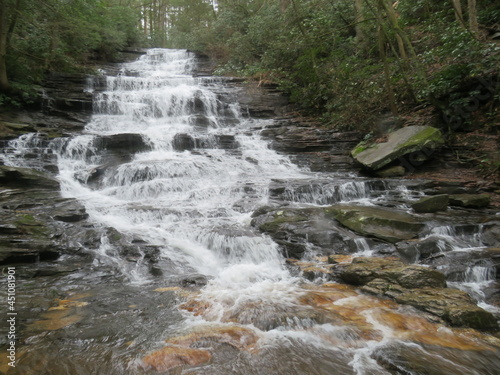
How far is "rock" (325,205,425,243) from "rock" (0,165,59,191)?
732 cm

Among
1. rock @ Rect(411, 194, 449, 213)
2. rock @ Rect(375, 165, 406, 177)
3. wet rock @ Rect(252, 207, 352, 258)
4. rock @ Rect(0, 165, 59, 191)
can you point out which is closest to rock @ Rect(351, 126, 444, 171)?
rock @ Rect(375, 165, 406, 177)

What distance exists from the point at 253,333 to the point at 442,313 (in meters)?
2.16

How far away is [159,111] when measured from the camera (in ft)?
46.9

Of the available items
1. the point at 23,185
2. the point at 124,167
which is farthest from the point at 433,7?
the point at 23,185

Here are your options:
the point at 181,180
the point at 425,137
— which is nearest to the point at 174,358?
the point at 181,180

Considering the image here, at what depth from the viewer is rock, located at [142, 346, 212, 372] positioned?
294 centimetres

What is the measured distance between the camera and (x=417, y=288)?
4.19 metres

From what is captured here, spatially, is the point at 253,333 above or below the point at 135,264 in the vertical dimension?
below

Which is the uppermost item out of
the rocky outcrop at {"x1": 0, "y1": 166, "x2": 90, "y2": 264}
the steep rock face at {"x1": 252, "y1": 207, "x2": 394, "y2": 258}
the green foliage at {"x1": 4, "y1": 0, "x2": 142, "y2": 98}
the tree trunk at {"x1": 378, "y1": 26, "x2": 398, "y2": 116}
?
the green foliage at {"x1": 4, "y1": 0, "x2": 142, "y2": 98}

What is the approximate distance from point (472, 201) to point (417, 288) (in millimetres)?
3919

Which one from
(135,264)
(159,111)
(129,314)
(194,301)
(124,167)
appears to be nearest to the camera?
(129,314)

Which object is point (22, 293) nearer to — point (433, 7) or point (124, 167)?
point (124, 167)

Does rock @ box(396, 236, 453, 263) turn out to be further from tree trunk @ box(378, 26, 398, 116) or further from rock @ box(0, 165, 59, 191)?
rock @ box(0, 165, 59, 191)

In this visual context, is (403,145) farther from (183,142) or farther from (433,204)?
(183,142)
